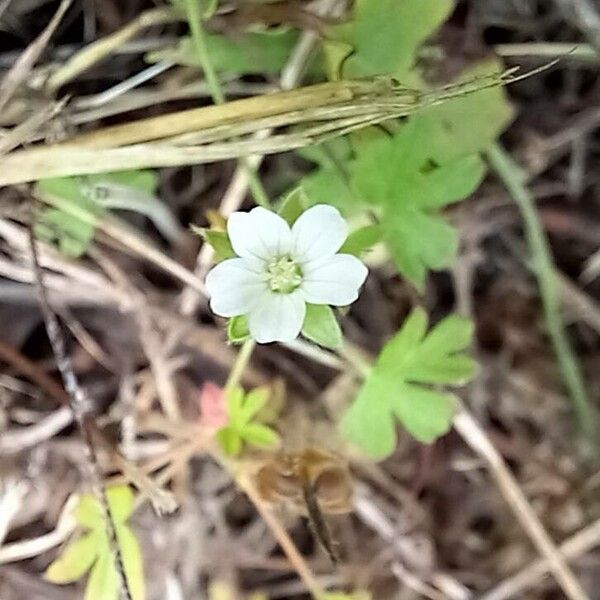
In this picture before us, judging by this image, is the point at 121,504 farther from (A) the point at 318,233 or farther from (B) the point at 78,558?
(A) the point at 318,233

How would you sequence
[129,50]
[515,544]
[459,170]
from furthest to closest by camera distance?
[515,544], [129,50], [459,170]

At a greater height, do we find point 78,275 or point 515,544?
point 78,275

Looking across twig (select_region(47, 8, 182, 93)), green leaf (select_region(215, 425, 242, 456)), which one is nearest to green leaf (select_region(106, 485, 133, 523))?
green leaf (select_region(215, 425, 242, 456))

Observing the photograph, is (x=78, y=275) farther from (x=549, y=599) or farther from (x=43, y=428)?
(x=549, y=599)

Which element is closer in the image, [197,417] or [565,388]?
[197,417]

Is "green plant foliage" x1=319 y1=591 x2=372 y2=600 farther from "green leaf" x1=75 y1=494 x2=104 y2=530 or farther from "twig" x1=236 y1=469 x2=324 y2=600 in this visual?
"green leaf" x1=75 y1=494 x2=104 y2=530

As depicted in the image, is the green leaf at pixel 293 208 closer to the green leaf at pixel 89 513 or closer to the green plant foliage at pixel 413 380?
the green plant foliage at pixel 413 380

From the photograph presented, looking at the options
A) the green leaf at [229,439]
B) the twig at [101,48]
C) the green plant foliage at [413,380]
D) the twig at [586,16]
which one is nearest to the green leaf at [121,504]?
the green leaf at [229,439]

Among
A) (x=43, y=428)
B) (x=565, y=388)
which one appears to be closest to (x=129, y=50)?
(x=43, y=428)

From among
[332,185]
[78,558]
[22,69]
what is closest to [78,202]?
[22,69]
